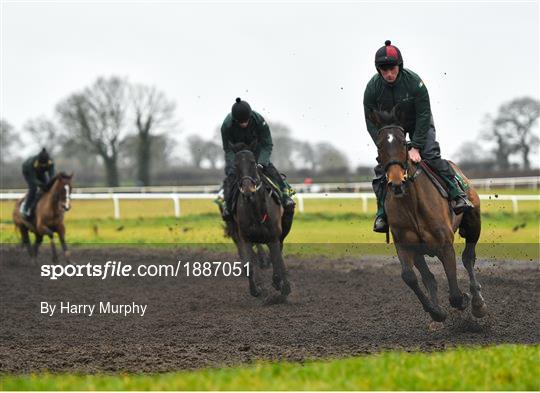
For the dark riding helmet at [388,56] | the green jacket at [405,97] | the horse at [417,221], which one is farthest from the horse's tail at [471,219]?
the dark riding helmet at [388,56]

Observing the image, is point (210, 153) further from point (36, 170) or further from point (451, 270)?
point (451, 270)

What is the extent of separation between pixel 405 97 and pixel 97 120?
55.7 m

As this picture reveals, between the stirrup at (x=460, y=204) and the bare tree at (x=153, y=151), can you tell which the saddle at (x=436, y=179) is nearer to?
the stirrup at (x=460, y=204)

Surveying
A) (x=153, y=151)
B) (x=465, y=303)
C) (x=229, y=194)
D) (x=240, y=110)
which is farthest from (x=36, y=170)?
(x=153, y=151)

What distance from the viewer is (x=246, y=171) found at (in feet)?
38.8

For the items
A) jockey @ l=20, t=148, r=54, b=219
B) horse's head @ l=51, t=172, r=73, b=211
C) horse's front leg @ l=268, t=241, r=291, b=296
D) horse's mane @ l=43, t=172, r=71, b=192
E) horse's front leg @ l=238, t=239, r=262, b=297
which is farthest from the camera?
jockey @ l=20, t=148, r=54, b=219

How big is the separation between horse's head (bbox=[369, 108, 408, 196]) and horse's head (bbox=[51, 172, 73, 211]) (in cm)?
1149

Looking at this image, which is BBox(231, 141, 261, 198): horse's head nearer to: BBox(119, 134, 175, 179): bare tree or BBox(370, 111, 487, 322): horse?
BBox(370, 111, 487, 322): horse

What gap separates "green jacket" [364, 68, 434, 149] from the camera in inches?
382

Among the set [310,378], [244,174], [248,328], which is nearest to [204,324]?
[248,328]

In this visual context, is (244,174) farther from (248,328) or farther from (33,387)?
(33,387)

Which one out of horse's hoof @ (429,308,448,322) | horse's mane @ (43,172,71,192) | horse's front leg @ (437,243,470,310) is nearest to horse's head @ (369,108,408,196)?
horse's front leg @ (437,243,470,310)

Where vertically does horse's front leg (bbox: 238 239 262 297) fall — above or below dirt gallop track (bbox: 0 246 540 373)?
above

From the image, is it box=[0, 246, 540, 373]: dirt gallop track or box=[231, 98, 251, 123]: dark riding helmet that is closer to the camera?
box=[0, 246, 540, 373]: dirt gallop track
